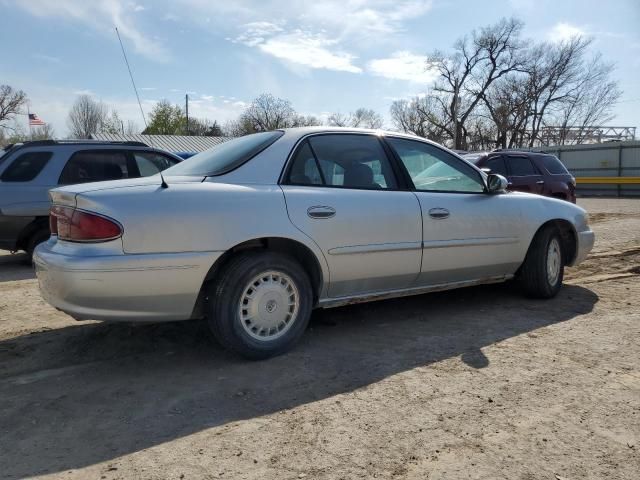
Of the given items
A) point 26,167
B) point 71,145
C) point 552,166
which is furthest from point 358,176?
point 552,166

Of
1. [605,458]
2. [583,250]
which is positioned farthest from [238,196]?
[583,250]

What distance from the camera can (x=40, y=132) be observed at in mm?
62125

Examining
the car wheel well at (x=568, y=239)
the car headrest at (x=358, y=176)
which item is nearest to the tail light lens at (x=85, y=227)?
the car headrest at (x=358, y=176)

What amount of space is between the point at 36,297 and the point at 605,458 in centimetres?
519

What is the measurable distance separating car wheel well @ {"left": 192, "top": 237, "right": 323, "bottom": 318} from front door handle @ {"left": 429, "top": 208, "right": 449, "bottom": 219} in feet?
3.62

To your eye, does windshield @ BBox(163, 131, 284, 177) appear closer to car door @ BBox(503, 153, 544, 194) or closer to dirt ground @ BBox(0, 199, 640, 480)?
dirt ground @ BBox(0, 199, 640, 480)

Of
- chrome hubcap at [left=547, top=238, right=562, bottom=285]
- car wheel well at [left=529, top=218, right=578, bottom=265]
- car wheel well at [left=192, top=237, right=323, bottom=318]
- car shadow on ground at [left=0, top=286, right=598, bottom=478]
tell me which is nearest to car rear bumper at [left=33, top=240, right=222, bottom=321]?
car wheel well at [left=192, top=237, right=323, bottom=318]

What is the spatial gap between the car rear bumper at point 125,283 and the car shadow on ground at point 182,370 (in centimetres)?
46

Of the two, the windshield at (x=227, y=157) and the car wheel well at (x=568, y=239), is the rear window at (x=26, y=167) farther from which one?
the car wheel well at (x=568, y=239)

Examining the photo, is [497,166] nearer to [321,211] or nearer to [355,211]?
[355,211]

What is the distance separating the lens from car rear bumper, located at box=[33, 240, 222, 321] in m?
3.02

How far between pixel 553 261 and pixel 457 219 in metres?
1.42

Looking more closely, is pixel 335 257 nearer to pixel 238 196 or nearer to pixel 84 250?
pixel 238 196

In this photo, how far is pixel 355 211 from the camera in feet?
12.3
